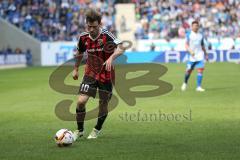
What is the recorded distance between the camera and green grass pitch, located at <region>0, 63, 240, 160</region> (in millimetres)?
9742

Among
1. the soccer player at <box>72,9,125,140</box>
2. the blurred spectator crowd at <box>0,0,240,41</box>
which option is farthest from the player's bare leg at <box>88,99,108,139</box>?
the blurred spectator crowd at <box>0,0,240,41</box>

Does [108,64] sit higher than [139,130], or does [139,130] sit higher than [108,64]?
[108,64]

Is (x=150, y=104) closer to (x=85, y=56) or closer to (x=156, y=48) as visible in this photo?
(x=85, y=56)

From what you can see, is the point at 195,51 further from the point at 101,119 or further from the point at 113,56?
→ the point at 113,56

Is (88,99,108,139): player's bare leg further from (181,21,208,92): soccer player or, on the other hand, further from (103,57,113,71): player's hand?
(181,21,208,92): soccer player

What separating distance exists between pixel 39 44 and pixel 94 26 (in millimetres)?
37484

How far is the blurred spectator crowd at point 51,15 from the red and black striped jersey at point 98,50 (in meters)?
37.4

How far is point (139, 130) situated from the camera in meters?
12.4

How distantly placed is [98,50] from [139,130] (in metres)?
2.05

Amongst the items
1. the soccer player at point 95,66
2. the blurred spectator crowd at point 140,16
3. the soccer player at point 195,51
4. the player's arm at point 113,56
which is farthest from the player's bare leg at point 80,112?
the blurred spectator crowd at point 140,16

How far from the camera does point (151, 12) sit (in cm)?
5022

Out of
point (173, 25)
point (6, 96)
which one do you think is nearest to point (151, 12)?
point (173, 25)

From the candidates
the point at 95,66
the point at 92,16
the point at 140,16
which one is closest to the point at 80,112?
the point at 95,66

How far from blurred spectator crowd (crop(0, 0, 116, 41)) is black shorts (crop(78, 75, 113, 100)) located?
123 ft
